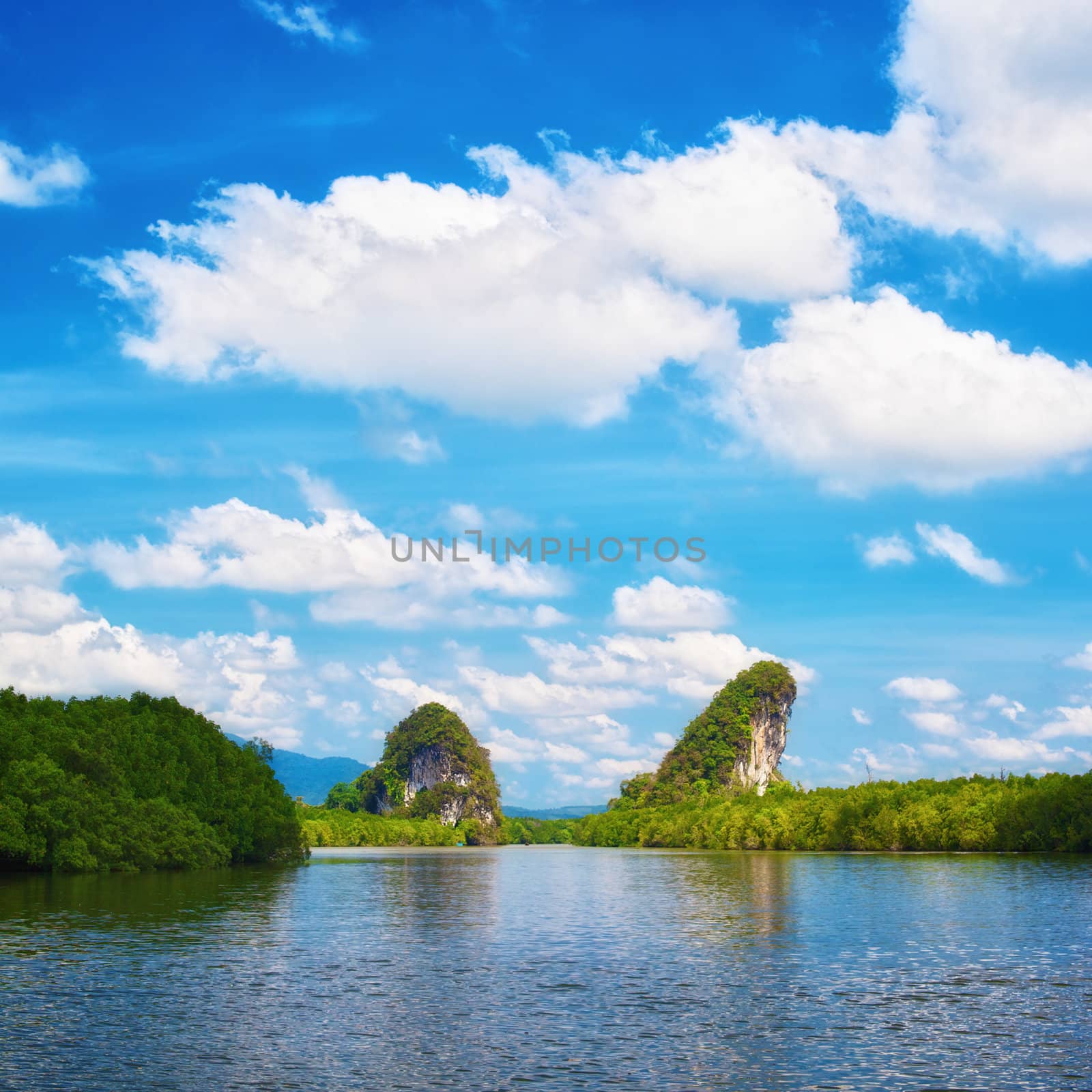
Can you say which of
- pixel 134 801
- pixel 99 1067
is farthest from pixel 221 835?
pixel 99 1067

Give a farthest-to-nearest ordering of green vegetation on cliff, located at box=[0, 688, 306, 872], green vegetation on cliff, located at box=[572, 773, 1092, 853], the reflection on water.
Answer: green vegetation on cliff, located at box=[572, 773, 1092, 853], green vegetation on cliff, located at box=[0, 688, 306, 872], the reflection on water

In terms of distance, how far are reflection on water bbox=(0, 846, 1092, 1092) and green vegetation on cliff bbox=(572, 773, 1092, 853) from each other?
1785 inches

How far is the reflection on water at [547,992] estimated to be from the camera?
20188 mm

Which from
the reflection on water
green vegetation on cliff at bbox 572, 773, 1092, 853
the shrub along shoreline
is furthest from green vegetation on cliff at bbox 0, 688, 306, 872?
green vegetation on cliff at bbox 572, 773, 1092, 853

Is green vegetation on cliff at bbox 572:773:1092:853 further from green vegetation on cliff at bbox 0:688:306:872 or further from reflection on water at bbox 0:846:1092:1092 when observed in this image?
green vegetation on cliff at bbox 0:688:306:872

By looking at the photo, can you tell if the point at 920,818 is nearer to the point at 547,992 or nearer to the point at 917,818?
the point at 917,818

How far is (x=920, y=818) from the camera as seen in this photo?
11162 centimetres

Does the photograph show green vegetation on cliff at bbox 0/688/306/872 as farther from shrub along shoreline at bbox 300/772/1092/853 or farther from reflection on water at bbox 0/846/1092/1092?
shrub along shoreline at bbox 300/772/1092/853

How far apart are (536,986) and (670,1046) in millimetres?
8312

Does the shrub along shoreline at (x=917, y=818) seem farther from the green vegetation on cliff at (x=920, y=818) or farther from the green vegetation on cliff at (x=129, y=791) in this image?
the green vegetation on cliff at (x=129, y=791)

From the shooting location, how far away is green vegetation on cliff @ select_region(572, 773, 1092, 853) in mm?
100500

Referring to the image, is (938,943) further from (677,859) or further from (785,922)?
(677,859)

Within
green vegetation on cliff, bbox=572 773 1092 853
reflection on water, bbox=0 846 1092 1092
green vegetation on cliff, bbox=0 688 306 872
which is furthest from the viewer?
green vegetation on cliff, bbox=572 773 1092 853

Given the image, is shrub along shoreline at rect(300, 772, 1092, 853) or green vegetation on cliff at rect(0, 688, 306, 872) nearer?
green vegetation on cliff at rect(0, 688, 306, 872)
